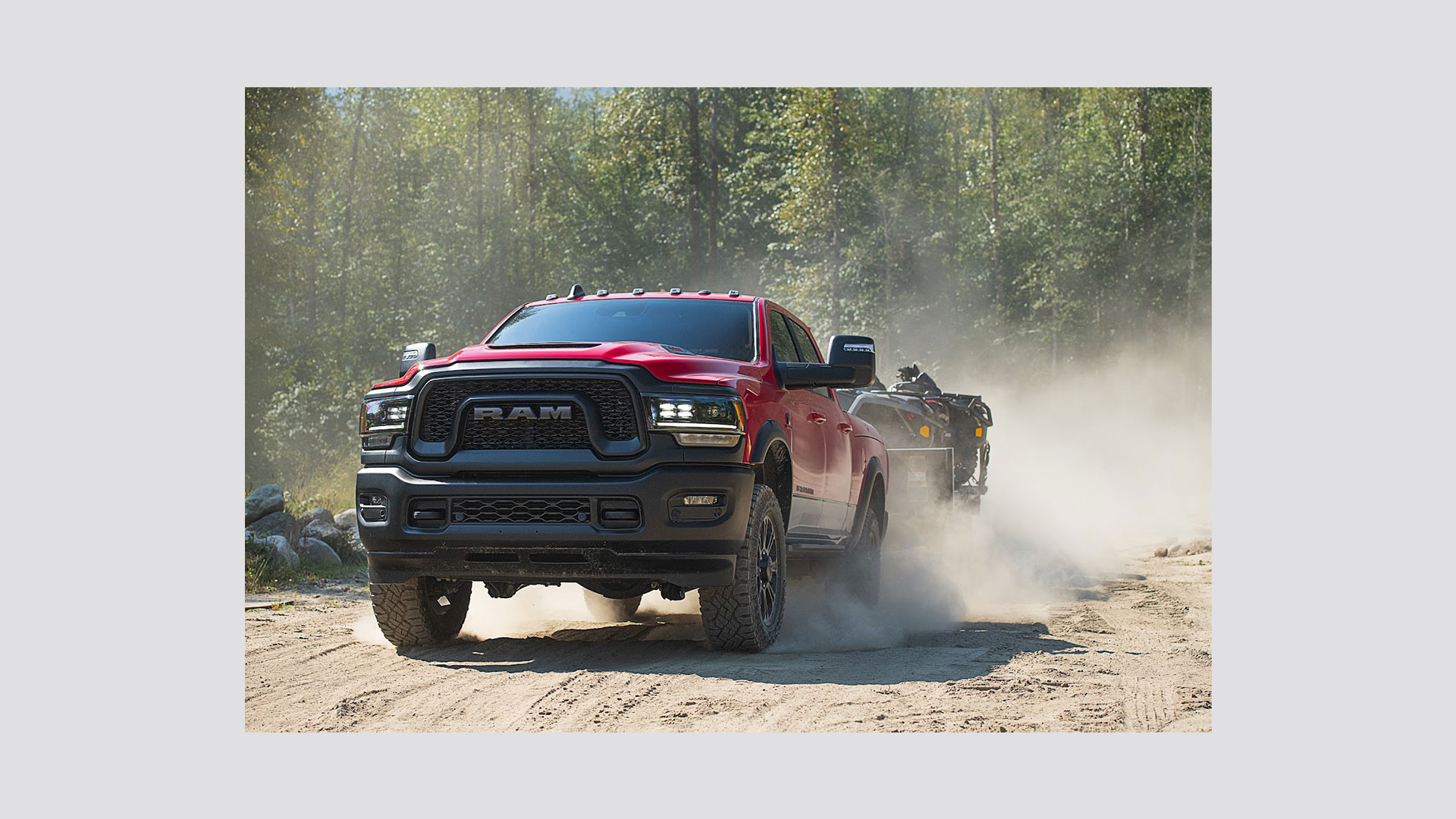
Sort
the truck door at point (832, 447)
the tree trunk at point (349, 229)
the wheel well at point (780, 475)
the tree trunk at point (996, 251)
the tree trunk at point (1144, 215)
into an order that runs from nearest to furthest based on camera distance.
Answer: the wheel well at point (780, 475) → the truck door at point (832, 447) → the tree trunk at point (349, 229) → the tree trunk at point (1144, 215) → the tree trunk at point (996, 251)

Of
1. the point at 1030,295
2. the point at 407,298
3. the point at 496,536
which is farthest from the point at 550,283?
the point at 496,536

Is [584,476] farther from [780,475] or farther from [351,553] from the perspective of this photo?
[351,553]

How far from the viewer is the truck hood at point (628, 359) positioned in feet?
23.8

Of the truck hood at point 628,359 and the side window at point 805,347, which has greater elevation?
the side window at point 805,347

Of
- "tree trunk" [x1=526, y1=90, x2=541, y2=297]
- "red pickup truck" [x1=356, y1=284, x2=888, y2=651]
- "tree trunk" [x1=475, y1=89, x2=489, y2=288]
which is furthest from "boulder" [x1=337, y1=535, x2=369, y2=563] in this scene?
"tree trunk" [x1=475, y1=89, x2=489, y2=288]

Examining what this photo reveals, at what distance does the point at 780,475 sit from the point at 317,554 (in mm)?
7547

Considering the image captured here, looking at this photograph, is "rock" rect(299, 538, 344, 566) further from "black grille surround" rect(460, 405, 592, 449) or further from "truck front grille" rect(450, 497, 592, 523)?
"black grille surround" rect(460, 405, 592, 449)

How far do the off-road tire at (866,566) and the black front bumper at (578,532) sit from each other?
2946mm

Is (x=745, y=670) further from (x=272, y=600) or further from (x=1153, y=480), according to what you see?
(x=1153, y=480)

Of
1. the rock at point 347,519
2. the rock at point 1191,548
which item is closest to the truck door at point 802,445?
the rock at point 347,519

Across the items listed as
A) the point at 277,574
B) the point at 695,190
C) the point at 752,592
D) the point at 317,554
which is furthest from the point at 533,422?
the point at 695,190

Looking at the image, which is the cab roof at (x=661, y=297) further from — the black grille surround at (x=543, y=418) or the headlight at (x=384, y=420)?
the black grille surround at (x=543, y=418)

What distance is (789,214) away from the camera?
3806cm

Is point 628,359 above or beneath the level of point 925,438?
above
